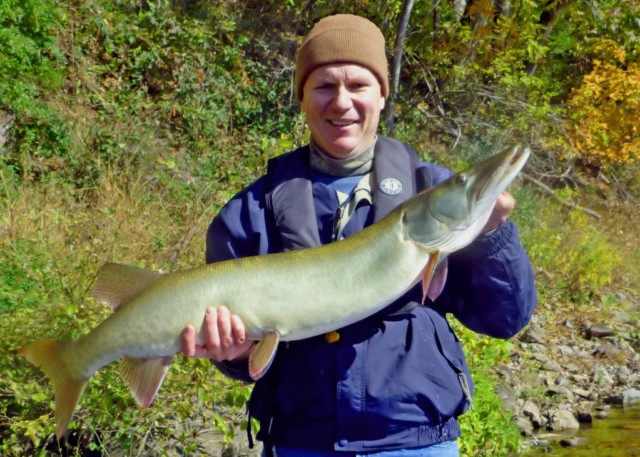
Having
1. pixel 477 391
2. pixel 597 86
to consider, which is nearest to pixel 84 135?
pixel 477 391

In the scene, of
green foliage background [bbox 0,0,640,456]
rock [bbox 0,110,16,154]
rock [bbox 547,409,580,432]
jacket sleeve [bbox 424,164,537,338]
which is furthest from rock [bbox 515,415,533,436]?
rock [bbox 0,110,16,154]

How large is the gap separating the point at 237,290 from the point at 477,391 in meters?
3.76

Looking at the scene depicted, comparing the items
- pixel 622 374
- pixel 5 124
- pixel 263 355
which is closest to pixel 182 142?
pixel 5 124

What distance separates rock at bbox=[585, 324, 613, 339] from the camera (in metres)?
11.8

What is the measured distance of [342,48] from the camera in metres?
2.78

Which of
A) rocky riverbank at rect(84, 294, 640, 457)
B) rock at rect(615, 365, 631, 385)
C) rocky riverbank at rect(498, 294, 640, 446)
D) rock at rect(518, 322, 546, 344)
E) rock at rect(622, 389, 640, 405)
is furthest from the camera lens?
rock at rect(518, 322, 546, 344)

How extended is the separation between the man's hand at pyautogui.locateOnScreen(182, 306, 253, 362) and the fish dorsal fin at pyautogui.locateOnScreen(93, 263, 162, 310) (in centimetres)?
28

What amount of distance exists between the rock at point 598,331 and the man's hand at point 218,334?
397 inches

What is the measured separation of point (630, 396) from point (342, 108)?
8.35 meters

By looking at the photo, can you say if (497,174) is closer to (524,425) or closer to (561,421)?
(524,425)

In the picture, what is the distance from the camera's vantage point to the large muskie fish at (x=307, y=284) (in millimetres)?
2561

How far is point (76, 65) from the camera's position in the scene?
11.5 metres

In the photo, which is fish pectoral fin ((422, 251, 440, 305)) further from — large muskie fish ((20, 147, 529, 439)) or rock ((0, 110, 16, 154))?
rock ((0, 110, 16, 154))

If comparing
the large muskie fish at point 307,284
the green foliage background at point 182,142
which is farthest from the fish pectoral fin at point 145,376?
the green foliage background at point 182,142
